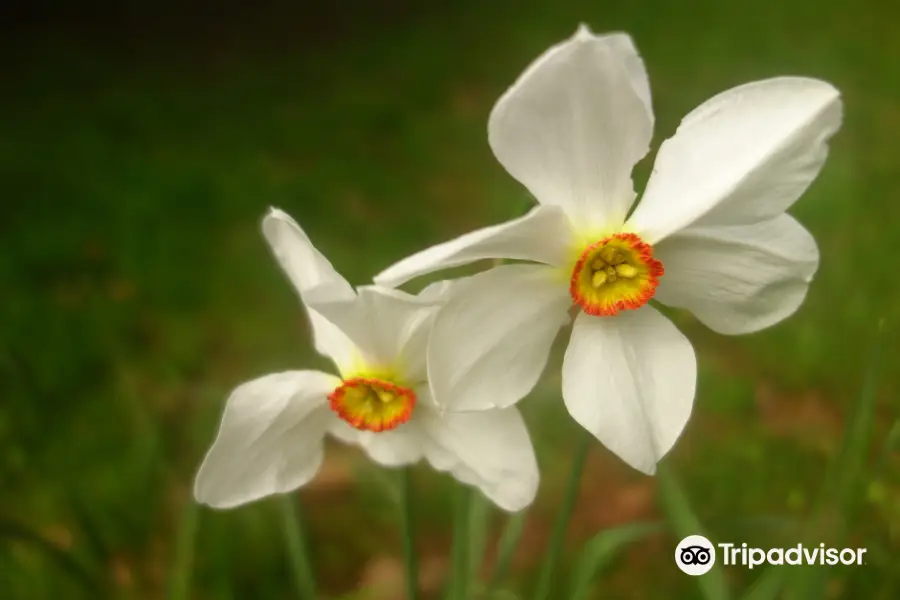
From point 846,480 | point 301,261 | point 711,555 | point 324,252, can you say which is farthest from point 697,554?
point 324,252

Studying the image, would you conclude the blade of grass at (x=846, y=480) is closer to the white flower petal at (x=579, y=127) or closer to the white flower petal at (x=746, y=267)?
the white flower petal at (x=746, y=267)

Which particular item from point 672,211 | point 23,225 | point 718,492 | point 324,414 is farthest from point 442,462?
point 23,225

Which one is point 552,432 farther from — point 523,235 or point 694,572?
point 523,235

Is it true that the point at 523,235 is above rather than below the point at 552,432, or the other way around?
above

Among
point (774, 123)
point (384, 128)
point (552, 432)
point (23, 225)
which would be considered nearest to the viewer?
point (774, 123)

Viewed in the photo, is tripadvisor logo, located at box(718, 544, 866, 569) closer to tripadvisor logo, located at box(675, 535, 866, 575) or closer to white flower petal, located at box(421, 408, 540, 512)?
tripadvisor logo, located at box(675, 535, 866, 575)

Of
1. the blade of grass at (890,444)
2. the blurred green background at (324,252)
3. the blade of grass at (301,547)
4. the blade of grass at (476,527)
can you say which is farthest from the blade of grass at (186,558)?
the blade of grass at (890,444)
